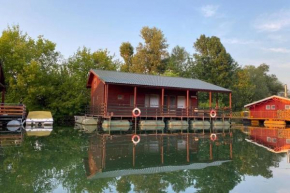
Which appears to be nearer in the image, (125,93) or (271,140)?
(271,140)

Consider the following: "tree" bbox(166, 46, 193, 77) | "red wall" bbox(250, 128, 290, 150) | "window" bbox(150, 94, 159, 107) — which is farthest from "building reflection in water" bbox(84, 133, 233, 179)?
"tree" bbox(166, 46, 193, 77)

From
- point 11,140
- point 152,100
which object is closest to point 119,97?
point 152,100

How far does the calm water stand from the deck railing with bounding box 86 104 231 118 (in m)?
11.0

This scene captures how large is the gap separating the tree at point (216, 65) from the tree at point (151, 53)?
8521 millimetres

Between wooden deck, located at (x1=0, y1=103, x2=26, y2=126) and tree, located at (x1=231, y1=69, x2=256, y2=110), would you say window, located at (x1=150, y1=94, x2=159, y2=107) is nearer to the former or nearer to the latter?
wooden deck, located at (x1=0, y1=103, x2=26, y2=126)

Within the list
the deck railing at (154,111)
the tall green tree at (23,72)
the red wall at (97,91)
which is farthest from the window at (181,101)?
the tall green tree at (23,72)

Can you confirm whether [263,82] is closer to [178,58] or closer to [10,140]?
[178,58]

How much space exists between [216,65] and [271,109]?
1481 centimetres

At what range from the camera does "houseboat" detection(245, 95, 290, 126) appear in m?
27.0

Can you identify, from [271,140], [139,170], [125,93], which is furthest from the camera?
[125,93]

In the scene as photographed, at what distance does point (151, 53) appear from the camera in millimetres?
50656

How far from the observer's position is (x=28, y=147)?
9.99 meters

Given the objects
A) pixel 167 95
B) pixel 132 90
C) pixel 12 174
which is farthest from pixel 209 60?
pixel 12 174

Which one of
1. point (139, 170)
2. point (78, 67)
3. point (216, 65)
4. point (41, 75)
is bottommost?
point (139, 170)
